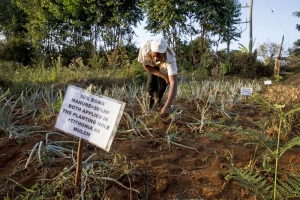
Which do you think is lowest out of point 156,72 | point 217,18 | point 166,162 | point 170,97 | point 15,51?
point 166,162

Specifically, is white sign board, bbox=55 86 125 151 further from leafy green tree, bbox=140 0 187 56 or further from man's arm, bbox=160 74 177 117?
leafy green tree, bbox=140 0 187 56

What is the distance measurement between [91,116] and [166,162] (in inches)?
27.6

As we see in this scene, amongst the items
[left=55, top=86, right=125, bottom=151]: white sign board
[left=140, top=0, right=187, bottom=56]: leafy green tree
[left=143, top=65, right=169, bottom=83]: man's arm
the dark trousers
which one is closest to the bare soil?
[left=55, top=86, right=125, bottom=151]: white sign board

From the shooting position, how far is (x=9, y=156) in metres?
1.97

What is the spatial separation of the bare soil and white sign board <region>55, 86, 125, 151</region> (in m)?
0.35

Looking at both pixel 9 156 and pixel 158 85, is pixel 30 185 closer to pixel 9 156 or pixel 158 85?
pixel 9 156

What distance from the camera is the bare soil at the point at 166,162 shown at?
1622mm

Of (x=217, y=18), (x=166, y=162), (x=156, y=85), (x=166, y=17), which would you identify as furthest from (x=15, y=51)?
(x=166, y=162)

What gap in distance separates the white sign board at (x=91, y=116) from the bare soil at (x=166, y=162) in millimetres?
352

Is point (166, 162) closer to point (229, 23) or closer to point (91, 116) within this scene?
point (91, 116)

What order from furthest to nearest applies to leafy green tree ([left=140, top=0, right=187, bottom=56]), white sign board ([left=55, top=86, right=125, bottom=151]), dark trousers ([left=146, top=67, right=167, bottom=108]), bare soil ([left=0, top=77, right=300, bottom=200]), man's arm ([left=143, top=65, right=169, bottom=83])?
leafy green tree ([left=140, top=0, right=187, bottom=56]) < dark trousers ([left=146, top=67, right=167, bottom=108]) < man's arm ([left=143, top=65, right=169, bottom=83]) < bare soil ([left=0, top=77, right=300, bottom=200]) < white sign board ([left=55, top=86, right=125, bottom=151])

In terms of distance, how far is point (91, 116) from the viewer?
1.45m

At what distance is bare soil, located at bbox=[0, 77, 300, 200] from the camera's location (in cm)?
162

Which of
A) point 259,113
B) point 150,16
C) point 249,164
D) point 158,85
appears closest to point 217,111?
point 259,113
